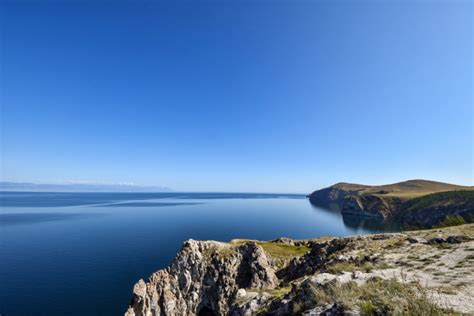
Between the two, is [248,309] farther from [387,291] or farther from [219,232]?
[219,232]

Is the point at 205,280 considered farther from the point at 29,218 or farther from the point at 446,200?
the point at 29,218

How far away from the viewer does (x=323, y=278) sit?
1298cm

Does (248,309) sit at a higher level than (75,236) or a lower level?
higher

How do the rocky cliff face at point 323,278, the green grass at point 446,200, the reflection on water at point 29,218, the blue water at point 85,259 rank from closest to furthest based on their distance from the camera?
the rocky cliff face at point 323,278 → the blue water at point 85,259 → the green grass at point 446,200 → the reflection on water at point 29,218

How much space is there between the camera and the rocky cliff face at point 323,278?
9.15m

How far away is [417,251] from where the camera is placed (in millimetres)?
20922

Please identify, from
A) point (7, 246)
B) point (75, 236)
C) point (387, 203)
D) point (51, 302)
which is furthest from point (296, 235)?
point (387, 203)

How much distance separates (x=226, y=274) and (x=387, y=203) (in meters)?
198

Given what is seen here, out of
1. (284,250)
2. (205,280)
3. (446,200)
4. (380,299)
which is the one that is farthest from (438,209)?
(380,299)

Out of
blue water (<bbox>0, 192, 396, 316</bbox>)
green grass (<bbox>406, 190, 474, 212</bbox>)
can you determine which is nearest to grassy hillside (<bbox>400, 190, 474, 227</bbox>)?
green grass (<bbox>406, 190, 474, 212</bbox>)

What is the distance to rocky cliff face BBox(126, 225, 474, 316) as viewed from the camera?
9151 mm

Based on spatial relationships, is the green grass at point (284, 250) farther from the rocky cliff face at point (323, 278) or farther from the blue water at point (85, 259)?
the blue water at point (85, 259)

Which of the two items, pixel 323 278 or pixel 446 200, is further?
pixel 446 200

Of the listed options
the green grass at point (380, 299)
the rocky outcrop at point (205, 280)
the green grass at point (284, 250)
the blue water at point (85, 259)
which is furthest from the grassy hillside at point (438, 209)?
the green grass at point (380, 299)
